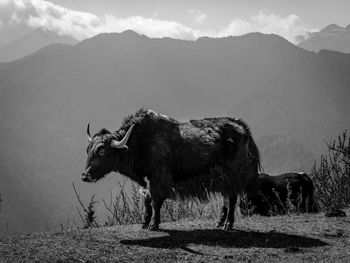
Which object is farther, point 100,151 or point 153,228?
point 153,228

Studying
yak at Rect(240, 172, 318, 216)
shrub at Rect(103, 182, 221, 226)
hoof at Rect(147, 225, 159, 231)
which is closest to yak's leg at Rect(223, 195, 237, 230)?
hoof at Rect(147, 225, 159, 231)

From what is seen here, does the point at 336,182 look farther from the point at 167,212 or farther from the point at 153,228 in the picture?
the point at 153,228

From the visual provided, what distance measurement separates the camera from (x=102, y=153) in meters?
9.21

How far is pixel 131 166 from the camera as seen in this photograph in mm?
9492

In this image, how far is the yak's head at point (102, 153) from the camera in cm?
910

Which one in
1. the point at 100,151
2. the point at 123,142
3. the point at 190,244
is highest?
the point at 123,142

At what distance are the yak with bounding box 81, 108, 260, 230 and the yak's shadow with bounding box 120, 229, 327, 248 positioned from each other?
0.62 m

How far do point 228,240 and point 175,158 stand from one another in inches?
78.7

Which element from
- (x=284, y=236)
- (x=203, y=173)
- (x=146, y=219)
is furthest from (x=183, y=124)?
(x=284, y=236)

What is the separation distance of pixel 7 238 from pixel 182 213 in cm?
512

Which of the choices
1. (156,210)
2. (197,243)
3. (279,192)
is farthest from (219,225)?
(279,192)

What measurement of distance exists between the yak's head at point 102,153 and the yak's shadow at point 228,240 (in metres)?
1.58

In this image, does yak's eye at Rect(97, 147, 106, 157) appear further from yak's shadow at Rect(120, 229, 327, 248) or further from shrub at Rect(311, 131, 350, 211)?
shrub at Rect(311, 131, 350, 211)

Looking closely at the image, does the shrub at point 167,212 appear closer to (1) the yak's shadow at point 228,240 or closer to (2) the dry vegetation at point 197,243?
(2) the dry vegetation at point 197,243
